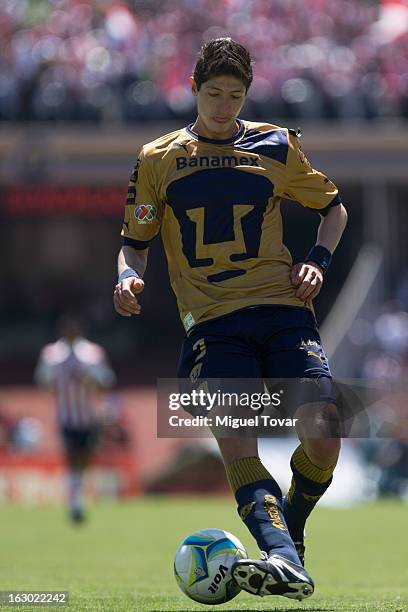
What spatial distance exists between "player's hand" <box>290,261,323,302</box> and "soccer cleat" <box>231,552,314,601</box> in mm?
→ 1199

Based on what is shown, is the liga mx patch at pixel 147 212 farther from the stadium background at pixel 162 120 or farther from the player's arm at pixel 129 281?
the stadium background at pixel 162 120

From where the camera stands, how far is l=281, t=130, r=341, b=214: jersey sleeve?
19.9 ft

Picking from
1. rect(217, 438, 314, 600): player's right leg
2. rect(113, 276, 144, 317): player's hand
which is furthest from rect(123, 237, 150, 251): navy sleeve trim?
rect(217, 438, 314, 600): player's right leg

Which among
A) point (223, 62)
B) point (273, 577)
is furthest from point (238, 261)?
point (273, 577)

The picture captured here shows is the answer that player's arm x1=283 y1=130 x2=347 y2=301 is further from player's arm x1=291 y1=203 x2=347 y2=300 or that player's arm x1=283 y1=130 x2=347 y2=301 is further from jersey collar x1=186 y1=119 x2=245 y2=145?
jersey collar x1=186 y1=119 x2=245 y2=145

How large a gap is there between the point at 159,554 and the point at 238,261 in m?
5.70

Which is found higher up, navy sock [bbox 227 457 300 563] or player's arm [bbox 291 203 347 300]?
player's arm [bbox 291 203 347 300]

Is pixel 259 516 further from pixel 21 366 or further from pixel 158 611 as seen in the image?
pixel 21 366

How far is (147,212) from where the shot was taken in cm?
606

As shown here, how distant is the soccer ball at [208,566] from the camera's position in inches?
222

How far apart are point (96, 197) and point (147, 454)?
6.05 meters

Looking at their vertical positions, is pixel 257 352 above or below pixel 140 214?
below

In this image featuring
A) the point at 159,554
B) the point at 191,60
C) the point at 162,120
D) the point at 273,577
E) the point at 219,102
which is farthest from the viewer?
the point at 162,120

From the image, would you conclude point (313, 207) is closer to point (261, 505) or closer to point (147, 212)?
point (147, 212)
